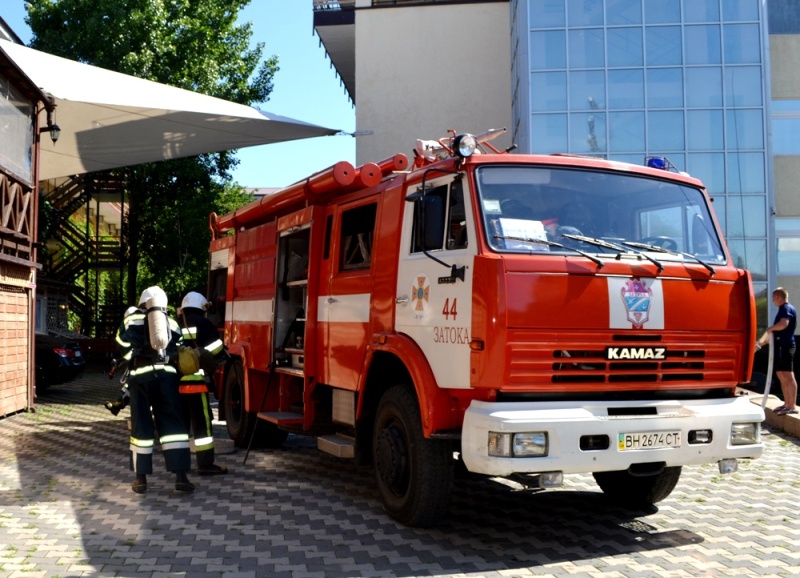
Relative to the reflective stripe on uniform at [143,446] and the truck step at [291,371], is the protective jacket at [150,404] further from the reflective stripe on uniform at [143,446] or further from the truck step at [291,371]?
the truck step at [291,371]

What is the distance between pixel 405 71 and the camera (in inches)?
1345

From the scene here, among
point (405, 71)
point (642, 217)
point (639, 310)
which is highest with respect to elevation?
point (405, 71)

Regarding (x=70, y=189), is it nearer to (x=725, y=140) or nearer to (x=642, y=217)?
(x=725, y=140)

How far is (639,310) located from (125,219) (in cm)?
2445

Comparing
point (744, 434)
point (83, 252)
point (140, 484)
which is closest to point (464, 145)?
point (744, 434)

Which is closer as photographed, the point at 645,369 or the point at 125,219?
the point at 645,369

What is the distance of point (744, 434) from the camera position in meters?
5.79

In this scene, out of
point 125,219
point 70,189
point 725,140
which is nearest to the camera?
point 725,140

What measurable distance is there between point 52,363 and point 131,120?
176 inches

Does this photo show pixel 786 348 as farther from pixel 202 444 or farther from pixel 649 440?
pixel 202 444

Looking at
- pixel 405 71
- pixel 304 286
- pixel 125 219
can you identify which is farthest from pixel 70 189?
pixel 304 286

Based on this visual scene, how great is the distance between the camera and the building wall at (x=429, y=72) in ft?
110

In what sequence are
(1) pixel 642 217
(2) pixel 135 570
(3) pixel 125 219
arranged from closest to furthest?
(2) pixel 135 570 < (1) pixel 642 217 < (3) pixel 125 219

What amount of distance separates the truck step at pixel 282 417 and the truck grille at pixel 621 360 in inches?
133
